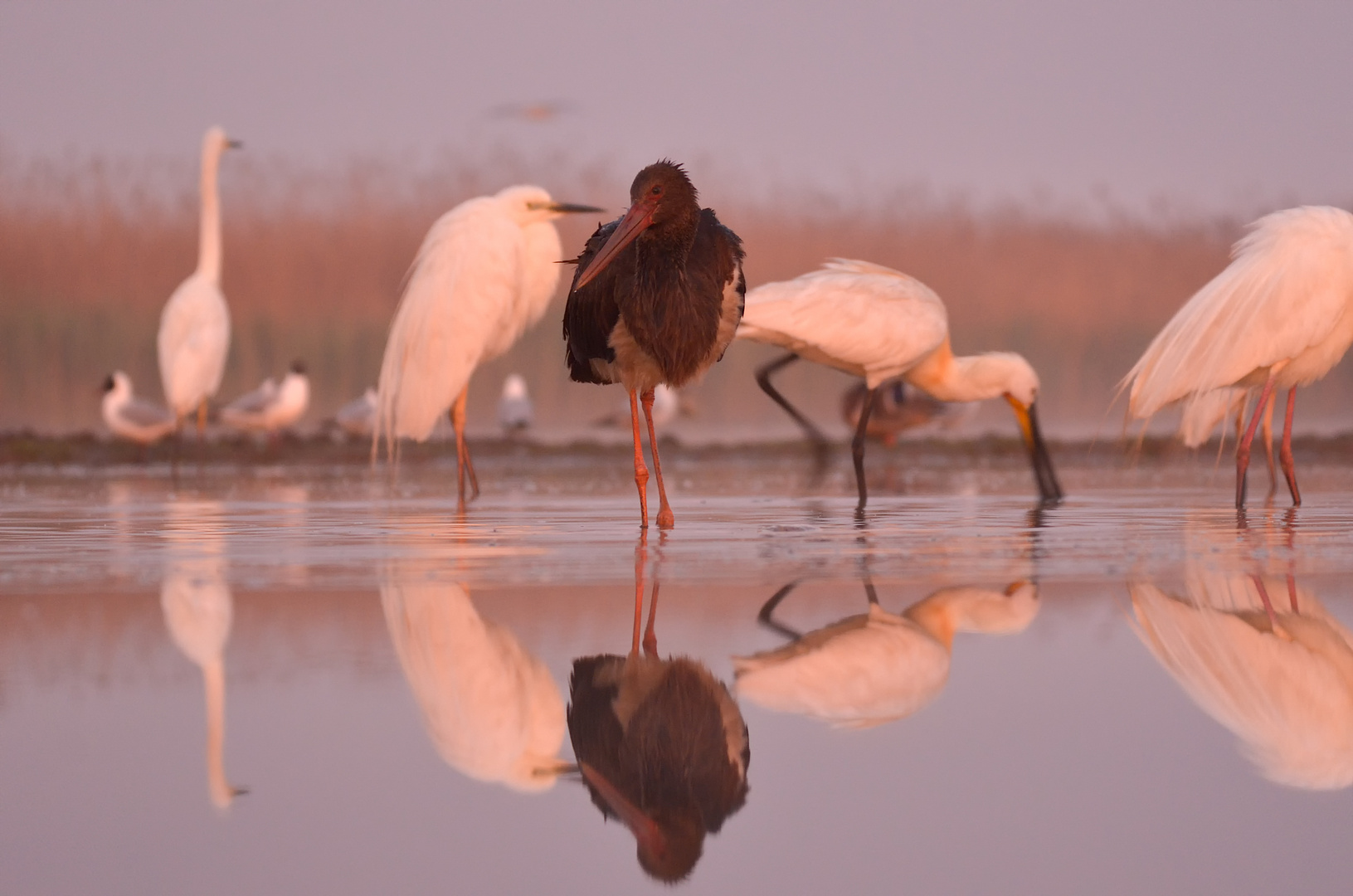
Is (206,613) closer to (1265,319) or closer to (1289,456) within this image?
(1265,319)

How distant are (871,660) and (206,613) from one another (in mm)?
2104

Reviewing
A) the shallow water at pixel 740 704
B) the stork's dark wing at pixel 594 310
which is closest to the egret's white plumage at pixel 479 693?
the shallow water at pixel 740 704

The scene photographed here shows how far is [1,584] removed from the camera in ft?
18.0

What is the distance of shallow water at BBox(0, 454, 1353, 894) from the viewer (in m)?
2.49

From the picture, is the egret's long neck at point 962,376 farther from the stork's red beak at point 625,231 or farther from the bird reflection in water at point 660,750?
the bird reflection in water at point 660,750

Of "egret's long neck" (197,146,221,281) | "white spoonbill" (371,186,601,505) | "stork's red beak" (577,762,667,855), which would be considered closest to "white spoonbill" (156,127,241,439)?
"egret's long neck" (197,146,221,281)

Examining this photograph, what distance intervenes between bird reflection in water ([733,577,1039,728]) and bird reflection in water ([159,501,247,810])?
1.14 m

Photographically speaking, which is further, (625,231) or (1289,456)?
(1289,456)

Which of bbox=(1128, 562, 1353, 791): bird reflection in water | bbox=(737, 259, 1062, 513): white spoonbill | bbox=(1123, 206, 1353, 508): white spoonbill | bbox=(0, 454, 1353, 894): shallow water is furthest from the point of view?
bbox=(737, 259, 1062, 513): white spoonbill

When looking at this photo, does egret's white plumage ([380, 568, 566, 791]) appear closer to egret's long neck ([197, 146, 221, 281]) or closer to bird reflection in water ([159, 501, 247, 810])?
bird reflection in water ([159, 501, 247, 810])

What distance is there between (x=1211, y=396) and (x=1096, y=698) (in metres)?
8.20

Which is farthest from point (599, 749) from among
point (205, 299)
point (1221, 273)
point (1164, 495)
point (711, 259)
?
point (205, 299)

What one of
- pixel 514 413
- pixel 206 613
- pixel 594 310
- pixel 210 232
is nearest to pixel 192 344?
pixel 210 232

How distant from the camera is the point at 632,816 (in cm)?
261
